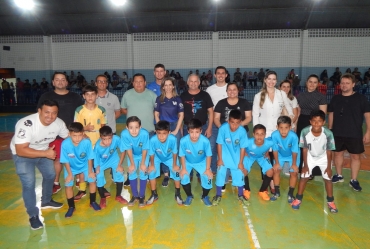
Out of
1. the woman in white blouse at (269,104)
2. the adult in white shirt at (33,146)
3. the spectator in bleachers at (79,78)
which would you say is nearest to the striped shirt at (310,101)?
the woman in white blouse at (269,104)

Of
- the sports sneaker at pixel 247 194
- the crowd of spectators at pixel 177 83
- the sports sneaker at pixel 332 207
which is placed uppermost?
the crowd of spectators at pixel 177 83

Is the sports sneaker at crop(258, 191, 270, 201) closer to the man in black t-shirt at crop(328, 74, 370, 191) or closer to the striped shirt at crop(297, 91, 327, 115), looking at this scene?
the man in black t-shirt at crop(328, 74, 370, 191)

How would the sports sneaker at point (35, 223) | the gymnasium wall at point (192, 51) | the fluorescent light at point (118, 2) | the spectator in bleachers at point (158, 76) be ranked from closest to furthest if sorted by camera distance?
the sports sneaker at point (35, 223)
the spectator in bleachers at point (158, 76)
the fluorescent light at point (118, 2)
the gymnasium wall at point (192, 51)

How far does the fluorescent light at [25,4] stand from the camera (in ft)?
54.6

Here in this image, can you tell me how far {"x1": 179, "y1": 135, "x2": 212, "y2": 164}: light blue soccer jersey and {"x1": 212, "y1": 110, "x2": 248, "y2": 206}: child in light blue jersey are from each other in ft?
0.90

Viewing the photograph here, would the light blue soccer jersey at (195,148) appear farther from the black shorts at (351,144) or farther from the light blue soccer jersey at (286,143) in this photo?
the black shorts at (351,144)

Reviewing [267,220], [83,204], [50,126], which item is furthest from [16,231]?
[267,220]

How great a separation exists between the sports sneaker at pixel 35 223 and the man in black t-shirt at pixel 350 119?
5037 mm

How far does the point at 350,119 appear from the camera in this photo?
191 inches

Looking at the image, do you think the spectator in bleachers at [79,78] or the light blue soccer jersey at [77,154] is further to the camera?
the spectator in bleachers at [79,78]

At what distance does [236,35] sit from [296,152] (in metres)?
15.8

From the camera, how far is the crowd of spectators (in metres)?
16.2

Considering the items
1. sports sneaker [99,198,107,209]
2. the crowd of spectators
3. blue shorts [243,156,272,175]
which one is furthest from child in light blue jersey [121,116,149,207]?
the crowd of spectators

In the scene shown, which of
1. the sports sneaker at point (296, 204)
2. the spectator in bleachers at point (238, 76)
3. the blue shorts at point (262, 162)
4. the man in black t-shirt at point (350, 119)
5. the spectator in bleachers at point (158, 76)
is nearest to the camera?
the sports sneaker at point (296, 204)
